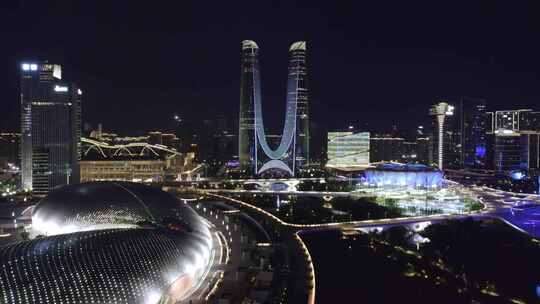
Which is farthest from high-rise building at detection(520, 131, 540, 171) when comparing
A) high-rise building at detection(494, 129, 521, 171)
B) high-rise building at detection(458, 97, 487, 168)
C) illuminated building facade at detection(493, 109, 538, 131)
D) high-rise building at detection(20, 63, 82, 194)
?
high-rise building at detection(20, 63, 82, 194)

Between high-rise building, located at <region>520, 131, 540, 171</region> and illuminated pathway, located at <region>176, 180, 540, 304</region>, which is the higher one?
high-rise building, located at <region>520, 131, 540, 171</region>

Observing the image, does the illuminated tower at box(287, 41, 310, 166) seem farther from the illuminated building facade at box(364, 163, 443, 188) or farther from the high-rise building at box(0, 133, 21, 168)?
the high-rise building at box(0, 133, 21, 168)

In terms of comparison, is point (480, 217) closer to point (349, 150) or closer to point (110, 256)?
point (110, 256)

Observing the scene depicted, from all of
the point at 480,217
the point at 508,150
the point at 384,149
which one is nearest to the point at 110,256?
the point at 480,217

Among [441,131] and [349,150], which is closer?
[441,131]

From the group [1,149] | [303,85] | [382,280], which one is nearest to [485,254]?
[382,280]

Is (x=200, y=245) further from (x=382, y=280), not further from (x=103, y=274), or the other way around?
(x=382, y=280)
